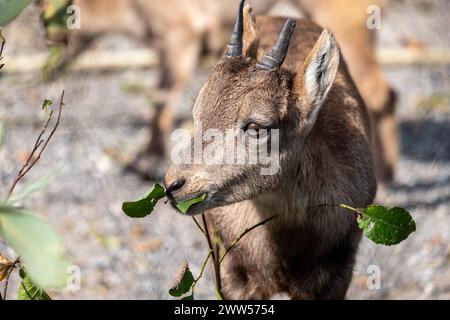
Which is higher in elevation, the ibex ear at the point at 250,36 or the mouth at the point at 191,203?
the ibex ear at the point at 250,36

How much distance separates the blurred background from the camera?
6.18 meters

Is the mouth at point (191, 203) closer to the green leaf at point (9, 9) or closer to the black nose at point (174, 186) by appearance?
the black nose at point (174, 186)

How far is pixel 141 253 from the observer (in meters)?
6.60

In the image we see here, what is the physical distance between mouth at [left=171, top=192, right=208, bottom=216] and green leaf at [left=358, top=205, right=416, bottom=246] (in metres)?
0.72

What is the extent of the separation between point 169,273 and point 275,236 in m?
1.89

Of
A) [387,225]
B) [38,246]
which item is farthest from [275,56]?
[38,246]

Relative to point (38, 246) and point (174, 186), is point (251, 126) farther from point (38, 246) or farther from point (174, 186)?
point (38, 246)

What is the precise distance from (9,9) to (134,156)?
20.0 feet

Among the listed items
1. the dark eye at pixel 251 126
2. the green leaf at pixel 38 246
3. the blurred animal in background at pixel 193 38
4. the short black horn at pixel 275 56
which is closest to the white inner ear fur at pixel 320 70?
the short black horn at pixel 275 56

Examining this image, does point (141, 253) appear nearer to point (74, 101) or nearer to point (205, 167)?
point (205, 167)

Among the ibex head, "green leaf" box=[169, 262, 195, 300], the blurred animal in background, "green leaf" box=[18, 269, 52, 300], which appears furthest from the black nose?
the blurred animal in background

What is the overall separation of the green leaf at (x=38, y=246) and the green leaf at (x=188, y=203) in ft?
4.73

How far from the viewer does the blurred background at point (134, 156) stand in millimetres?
6184

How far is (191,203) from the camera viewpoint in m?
3.73
